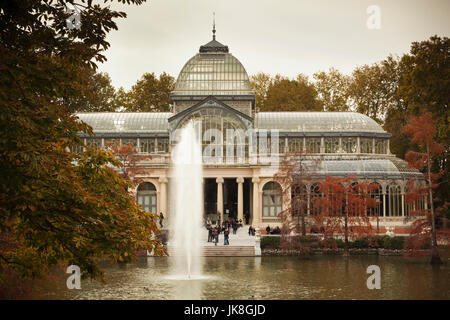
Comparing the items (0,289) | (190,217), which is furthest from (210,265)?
(0,289)

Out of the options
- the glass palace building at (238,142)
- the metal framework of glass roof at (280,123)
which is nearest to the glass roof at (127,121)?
the metal framework of glass roof at (280,123)

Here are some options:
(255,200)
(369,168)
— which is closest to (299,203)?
(255,200)

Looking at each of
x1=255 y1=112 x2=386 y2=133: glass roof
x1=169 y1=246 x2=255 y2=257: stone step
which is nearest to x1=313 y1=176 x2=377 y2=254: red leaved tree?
x1=169 y1=246 x2=255 y2=257: stone step

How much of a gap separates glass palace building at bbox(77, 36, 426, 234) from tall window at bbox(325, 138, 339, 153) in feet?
0.38

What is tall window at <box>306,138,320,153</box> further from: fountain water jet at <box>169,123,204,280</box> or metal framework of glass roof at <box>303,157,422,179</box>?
fountain water jet at <box>169,123,204,280</box>

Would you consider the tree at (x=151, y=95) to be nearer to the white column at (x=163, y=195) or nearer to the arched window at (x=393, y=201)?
the white column at (x=163, y=195)

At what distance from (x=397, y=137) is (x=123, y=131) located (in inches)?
1396

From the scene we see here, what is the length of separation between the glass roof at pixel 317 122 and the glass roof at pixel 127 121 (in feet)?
37.7

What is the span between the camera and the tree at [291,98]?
91.2 meters

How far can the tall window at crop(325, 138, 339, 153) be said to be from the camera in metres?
70.5

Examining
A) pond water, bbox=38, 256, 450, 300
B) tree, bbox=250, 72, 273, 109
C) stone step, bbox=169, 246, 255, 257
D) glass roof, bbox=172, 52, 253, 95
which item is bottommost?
pond water, bbox=38, 256, 450, 300

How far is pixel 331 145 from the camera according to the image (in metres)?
70.6

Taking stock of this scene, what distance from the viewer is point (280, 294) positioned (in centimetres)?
2945

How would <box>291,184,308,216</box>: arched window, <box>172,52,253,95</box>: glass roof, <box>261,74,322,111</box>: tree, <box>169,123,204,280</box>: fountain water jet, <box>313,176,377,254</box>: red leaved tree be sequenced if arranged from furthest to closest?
<box>261,74,322,111</box>: tree
<box>172,52,253,95</box>: glass roof
<box>291,184,308,216</box>: arched window
<box>313,176,377,254</box>: red leaved tree
<box>169,123,204,280</box>: fountain water jet
